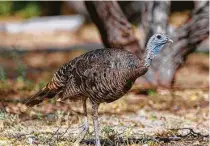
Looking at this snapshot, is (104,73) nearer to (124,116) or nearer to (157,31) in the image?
(124,116)

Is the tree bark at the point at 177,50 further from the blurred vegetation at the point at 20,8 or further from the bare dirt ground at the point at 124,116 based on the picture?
the blurred vegetation at the point at 20,8

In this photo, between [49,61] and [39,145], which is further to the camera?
[49,61]

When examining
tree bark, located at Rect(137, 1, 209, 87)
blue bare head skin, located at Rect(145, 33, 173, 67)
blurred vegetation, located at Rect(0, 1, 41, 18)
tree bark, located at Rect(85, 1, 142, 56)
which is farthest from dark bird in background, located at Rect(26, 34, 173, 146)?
blurred vegetation, located at Rect(0, 1, 41, 18)

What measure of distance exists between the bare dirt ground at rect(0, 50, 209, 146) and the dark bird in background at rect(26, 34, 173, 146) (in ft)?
1.48

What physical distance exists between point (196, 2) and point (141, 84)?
1409mm

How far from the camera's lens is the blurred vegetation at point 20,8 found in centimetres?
2183

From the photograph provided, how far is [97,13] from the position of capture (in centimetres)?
967

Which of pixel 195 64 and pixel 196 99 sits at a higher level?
pixel 195 64

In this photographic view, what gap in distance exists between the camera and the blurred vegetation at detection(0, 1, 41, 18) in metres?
21.8

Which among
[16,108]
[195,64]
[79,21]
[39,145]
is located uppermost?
[79,21]

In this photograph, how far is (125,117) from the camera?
827 centimetres

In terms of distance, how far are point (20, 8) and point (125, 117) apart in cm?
1479

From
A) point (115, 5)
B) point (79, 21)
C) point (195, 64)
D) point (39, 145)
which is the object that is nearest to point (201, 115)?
point (115, 5)

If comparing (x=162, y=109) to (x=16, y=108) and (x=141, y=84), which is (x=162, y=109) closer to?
(x=141, y=84)
